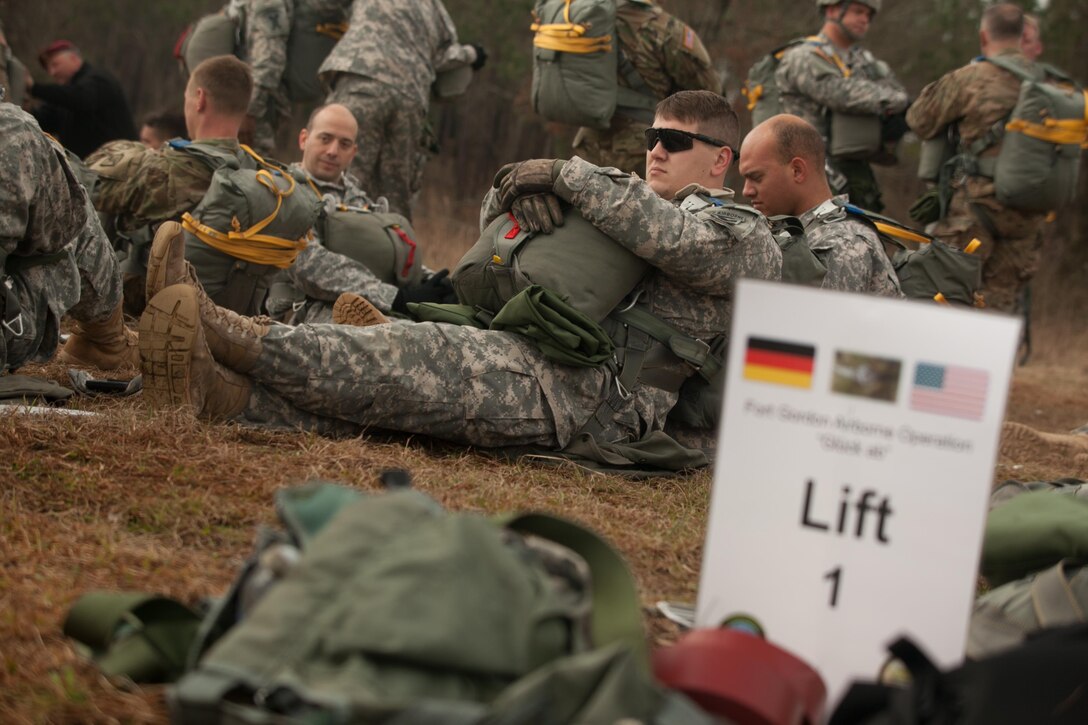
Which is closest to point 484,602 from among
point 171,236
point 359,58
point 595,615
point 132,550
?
point 595,615

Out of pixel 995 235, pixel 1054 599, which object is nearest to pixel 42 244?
pixel 1054 599

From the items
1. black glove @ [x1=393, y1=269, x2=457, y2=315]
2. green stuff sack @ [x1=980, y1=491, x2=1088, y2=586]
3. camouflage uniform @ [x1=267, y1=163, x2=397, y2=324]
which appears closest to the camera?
green stuff sack @ [x1=980, y1=491, x2=1088, y2=586]

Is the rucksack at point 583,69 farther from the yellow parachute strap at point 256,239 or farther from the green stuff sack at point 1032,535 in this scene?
the green stuff sack at point 1032,535

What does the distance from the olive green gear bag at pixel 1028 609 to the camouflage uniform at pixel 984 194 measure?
19.2ft

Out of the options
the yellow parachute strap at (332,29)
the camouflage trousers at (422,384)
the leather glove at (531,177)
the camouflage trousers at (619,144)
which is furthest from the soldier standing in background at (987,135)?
the camouflage trousers at (422,384)

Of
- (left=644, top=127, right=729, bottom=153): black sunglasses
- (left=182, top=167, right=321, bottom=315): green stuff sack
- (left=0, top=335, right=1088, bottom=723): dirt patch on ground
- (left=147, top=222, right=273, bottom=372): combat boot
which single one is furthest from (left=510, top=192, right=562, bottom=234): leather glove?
(left=182, top=167, right=321, bottom=315): green stuff sack

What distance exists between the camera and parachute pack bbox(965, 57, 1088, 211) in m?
7.55

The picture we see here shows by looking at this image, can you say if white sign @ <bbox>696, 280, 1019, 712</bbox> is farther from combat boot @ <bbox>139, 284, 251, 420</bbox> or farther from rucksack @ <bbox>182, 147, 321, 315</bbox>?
rucksack @ <bbox>182, 147, 321, 315</bbox>

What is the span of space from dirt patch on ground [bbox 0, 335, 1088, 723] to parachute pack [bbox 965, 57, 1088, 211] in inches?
168

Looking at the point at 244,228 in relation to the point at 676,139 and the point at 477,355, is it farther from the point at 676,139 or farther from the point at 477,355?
the point at 676,139

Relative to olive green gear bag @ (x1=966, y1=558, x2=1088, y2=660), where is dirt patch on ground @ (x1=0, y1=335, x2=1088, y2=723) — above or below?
below

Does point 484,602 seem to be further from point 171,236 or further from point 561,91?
point 561,91

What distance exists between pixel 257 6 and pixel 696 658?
7227 mm

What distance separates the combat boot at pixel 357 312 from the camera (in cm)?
484
